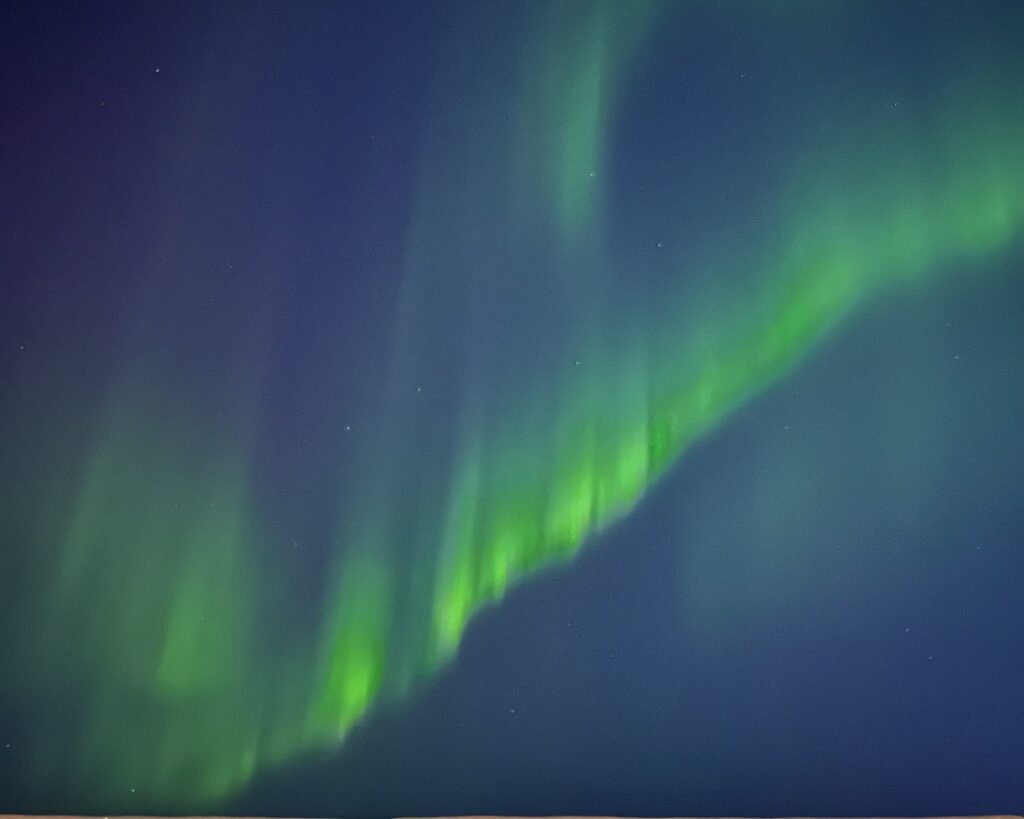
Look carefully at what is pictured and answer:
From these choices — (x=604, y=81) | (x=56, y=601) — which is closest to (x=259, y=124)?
(x=604, y=81)

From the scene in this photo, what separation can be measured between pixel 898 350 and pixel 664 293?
483 mm

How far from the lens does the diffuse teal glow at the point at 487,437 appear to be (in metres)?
1.88

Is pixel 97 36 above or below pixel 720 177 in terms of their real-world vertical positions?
above

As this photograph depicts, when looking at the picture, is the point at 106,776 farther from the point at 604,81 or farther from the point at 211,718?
the point at 604,81

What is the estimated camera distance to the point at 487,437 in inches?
77.0

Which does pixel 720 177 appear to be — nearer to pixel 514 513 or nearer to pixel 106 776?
pixel 514 513

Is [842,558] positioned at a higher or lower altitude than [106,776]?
higher

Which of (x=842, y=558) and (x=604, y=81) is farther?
(x=604, y=81)

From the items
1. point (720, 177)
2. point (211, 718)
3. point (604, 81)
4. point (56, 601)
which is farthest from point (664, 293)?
point (56, 601)

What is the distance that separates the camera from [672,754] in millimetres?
1884

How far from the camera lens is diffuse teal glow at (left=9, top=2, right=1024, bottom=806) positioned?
6.18 ft

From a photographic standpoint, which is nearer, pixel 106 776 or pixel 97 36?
pixel 106 776

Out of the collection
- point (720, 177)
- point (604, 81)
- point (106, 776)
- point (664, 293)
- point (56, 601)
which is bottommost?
point (106, 776)

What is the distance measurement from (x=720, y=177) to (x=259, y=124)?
3.13 feet
